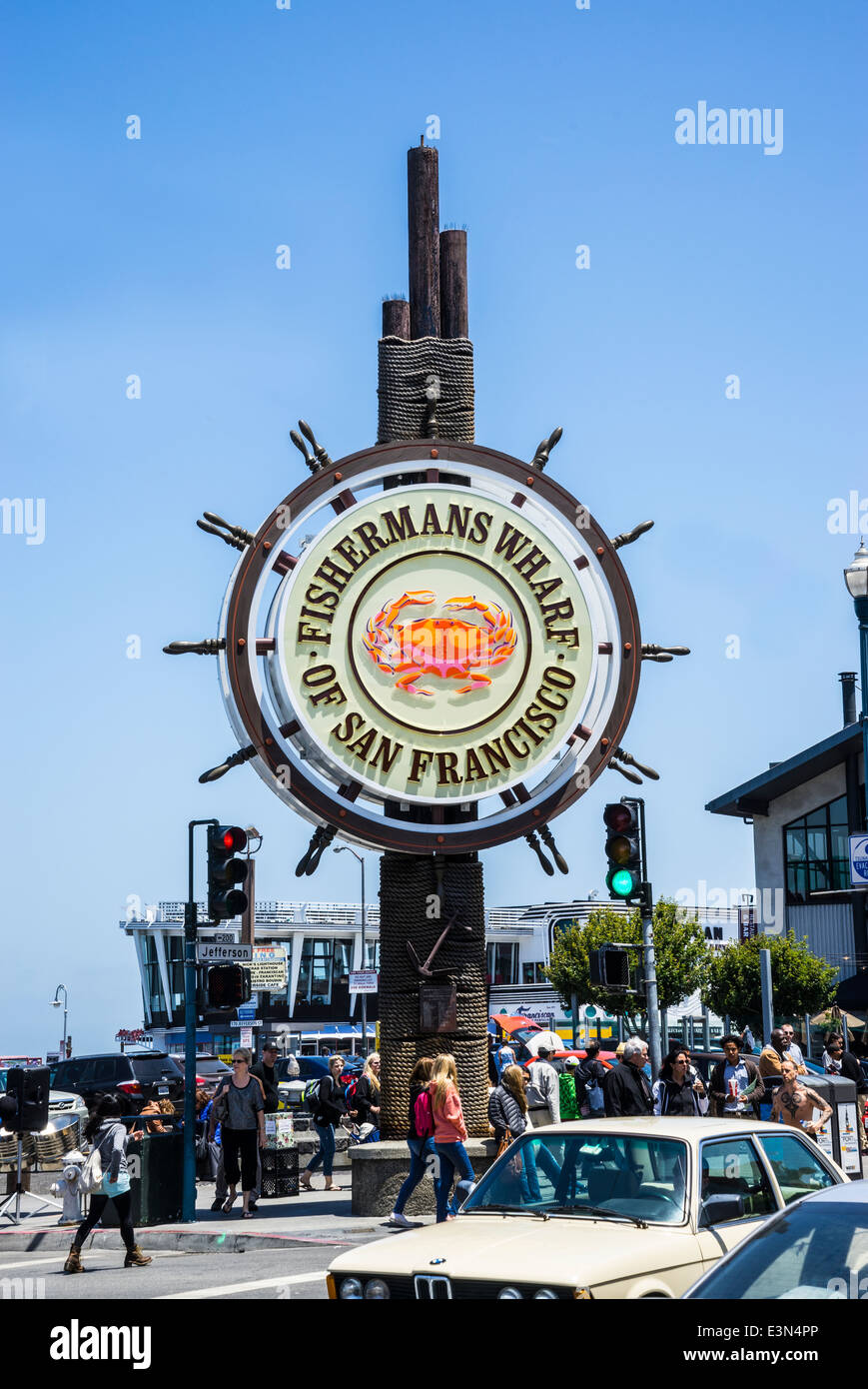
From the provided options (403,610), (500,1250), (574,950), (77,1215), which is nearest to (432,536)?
(403,610)

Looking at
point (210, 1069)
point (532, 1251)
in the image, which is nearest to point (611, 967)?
point (532, 1251)

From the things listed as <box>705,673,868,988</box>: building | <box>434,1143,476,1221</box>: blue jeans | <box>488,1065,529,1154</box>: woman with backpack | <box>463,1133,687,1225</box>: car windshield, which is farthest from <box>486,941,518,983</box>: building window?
<box>463,1133,687,1225</box>: car windshield

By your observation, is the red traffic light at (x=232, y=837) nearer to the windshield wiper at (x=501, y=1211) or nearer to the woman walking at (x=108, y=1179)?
the woman walking at (x=108, y=1179)

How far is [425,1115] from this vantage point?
1480cm

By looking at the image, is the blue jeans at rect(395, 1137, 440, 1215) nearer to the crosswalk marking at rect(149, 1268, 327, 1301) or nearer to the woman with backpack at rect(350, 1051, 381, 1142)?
the crosswalk marking at rect(149, 1268, 327, 1301)

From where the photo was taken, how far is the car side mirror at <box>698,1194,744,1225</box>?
8273mm

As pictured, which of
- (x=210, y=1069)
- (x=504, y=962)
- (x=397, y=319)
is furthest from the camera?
(x=504, y=962)

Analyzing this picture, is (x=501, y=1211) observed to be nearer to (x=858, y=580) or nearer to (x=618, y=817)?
(x=618, y=817)

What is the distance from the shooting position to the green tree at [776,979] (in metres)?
50.5

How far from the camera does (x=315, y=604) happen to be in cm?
1770

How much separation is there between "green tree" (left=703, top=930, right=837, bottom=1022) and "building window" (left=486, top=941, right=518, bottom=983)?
53.1m

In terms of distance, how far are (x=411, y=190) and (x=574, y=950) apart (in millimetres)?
49885

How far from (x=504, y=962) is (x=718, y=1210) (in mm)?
101452
